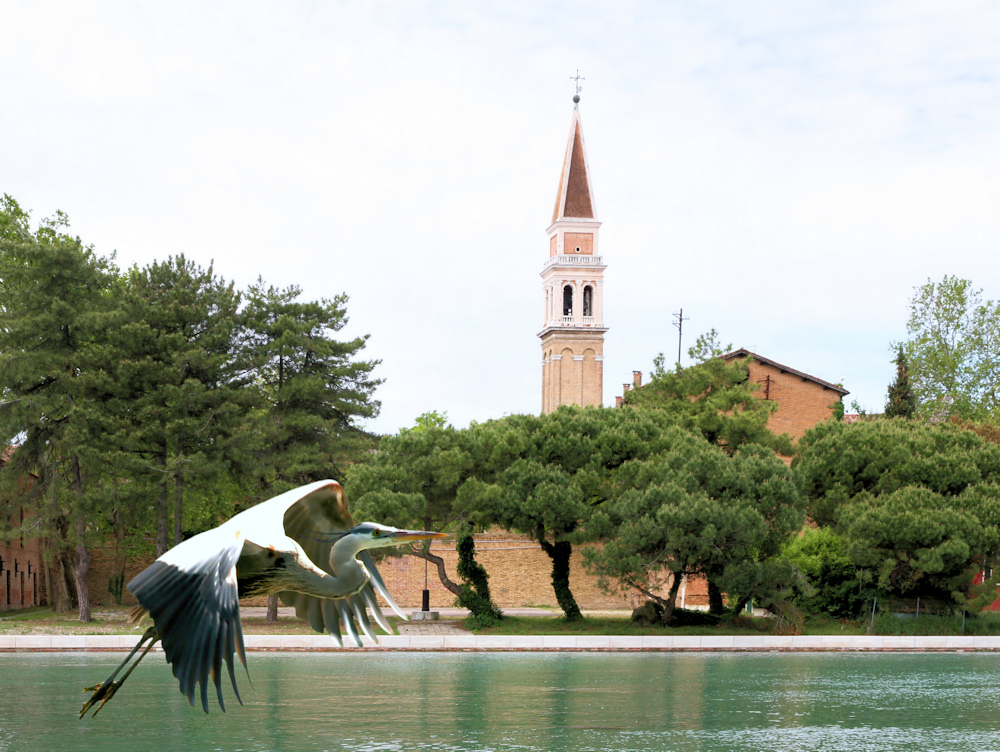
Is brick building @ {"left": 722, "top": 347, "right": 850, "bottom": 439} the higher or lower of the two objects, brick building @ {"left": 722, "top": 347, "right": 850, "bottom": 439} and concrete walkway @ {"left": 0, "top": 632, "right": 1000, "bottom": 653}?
the higher

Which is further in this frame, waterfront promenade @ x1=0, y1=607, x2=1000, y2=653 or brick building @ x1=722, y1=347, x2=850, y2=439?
brick building @ x1=722, y1=347, x2=850, y2=439

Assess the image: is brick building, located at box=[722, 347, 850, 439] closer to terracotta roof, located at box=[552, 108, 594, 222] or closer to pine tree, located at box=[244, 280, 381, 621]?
pine tree, located at box=[244, 280, 381, 621]

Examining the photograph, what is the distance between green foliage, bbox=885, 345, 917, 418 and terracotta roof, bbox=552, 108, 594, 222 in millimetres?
Result: 36304

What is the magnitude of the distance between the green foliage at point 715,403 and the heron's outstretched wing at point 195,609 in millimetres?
37113

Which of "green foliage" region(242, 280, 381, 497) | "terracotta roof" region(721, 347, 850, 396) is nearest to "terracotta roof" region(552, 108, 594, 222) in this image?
"terracotta roof" region(721, 347, 850, 396)

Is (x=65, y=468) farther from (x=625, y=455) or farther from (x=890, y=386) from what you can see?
(x=890, y=386)

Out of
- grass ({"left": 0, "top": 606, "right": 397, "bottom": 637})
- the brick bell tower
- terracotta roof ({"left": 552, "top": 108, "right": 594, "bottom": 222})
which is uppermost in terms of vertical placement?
terracotta roof ({"left": 552, "top": 108, "right": 594, "bottom": 222})

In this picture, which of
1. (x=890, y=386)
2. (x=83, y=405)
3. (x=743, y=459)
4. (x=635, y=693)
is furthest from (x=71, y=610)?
(x=890, y=386)

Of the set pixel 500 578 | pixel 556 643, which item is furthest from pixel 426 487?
pixel 500 578

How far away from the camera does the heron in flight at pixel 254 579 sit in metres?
6.17

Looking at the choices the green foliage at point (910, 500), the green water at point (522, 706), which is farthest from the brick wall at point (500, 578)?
the green water at point (522, 706)

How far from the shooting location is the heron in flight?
243 inches

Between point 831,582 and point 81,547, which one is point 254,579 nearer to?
point 831,582

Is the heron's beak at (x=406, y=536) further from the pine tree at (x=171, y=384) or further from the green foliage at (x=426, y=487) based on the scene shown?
the pine tree at (x=171, y=384)
